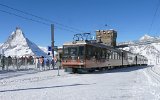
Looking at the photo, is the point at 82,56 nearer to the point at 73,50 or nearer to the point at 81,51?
the point at 81,51

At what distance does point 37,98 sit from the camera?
1169 centimetres

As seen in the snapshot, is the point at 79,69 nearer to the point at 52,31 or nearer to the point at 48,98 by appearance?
the point at 52,31

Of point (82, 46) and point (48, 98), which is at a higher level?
point (82, 46)

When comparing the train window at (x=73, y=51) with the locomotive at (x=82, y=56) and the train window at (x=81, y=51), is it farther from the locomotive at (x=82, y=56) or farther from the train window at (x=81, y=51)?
the train window at (x=81, y=51)

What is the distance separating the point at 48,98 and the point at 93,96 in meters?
1.83

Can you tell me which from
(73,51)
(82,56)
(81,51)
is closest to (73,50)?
(73,51)

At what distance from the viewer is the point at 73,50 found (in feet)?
99.0

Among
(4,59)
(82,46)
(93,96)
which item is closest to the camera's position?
(93,96)

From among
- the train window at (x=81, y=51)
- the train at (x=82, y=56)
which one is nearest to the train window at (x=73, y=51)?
the train at (x=82, y=56)

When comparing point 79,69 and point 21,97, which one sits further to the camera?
point 79,69

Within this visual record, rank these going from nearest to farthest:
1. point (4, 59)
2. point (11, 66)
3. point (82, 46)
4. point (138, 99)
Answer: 1. point (138, 99)
2. point (82, 46)
3. point (4, 59)
4. point (11, 66)

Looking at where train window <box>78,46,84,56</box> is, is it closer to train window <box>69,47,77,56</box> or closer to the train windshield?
the train windshield

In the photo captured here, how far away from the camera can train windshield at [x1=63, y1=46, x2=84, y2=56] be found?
29.4 meters

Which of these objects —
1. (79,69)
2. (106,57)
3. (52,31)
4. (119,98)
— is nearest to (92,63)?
(79,69)
